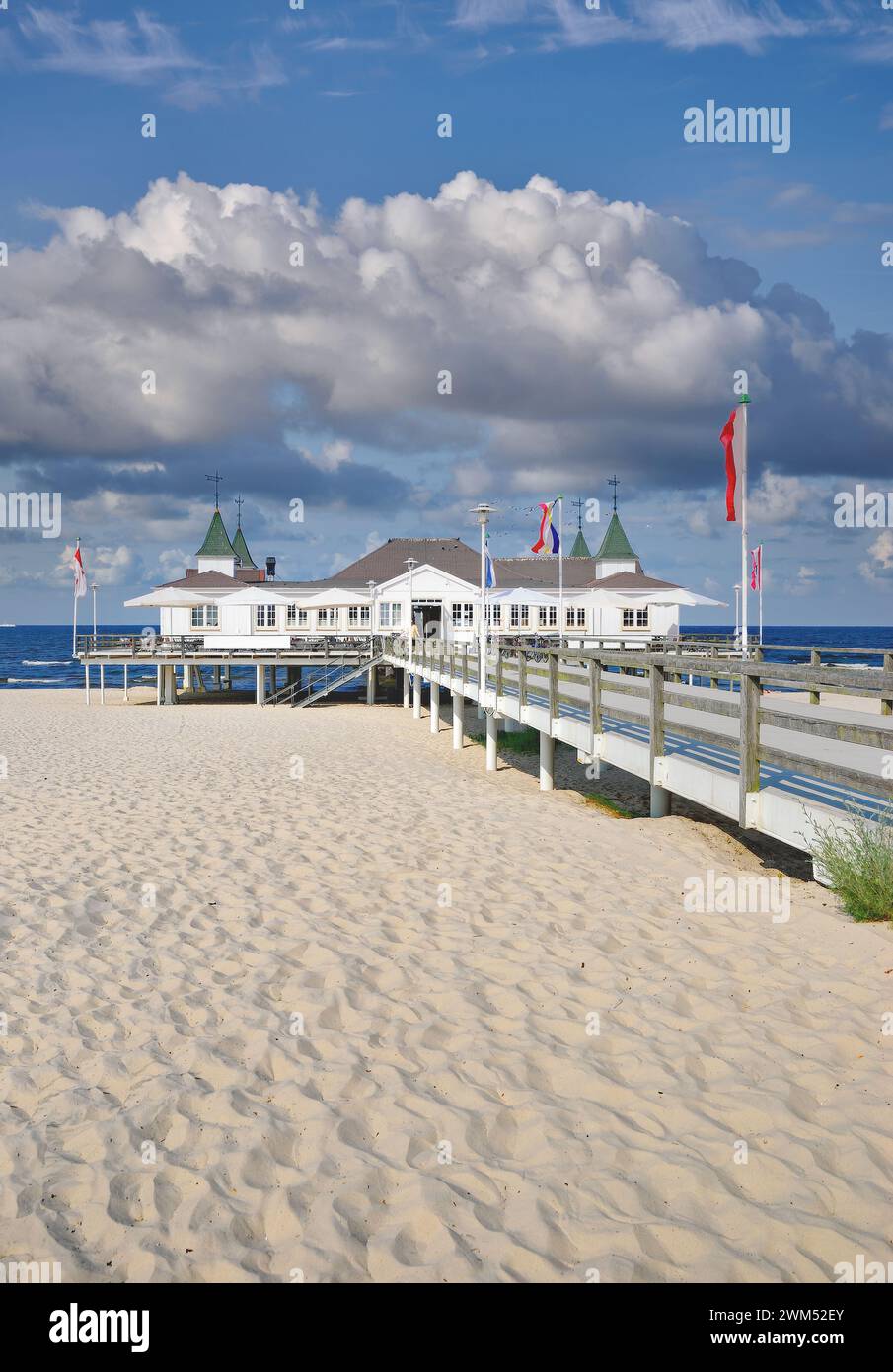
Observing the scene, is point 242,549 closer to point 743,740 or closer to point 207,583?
point 207,583

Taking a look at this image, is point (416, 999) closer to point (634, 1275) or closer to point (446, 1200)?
point (446, 1200)

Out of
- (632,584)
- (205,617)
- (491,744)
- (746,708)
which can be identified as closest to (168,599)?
(205,617)

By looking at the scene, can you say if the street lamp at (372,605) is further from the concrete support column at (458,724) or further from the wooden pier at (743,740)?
the wooden pier at (743,740)

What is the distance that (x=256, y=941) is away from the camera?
6891 millimetres

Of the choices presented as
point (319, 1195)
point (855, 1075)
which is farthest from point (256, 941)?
point (855, 1075)

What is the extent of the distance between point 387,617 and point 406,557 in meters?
7.00

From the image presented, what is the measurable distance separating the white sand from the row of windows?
3401cm

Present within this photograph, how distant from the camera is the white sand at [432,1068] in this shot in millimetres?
3633

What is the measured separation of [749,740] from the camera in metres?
6.82

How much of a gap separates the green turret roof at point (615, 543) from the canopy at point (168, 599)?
22.1m

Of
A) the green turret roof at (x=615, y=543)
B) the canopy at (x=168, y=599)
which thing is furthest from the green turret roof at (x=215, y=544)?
the green turret roof at (x=615, y=543)

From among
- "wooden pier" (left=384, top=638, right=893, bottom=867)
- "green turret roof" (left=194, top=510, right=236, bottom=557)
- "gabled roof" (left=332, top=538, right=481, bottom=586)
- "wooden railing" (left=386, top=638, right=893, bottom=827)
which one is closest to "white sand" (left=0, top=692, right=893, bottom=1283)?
"wooden pier" (left=384, top=638, right=893, bottom=867)

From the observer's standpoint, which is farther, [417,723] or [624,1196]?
[417,723]
